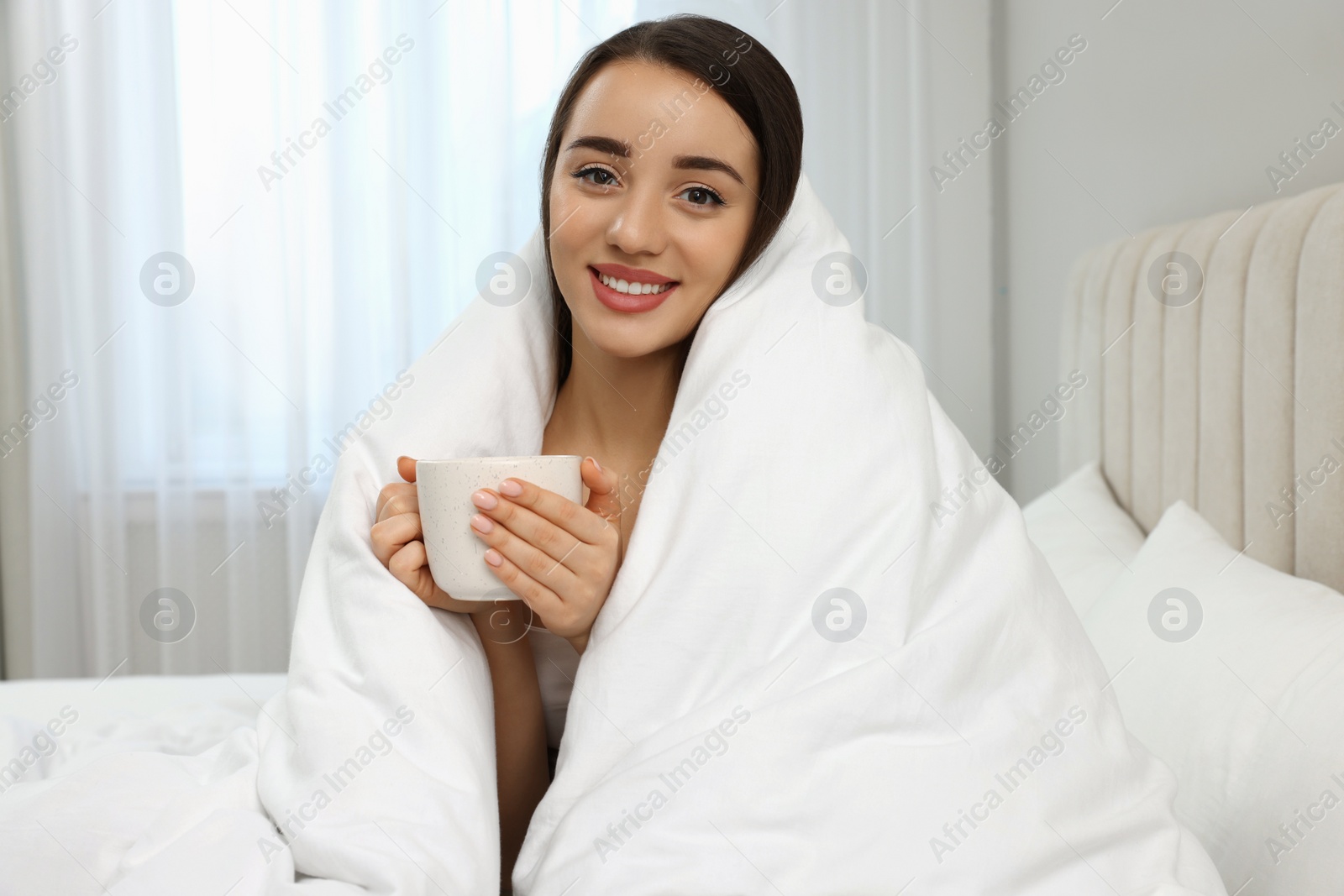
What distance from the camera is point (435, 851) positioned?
72 centimetres

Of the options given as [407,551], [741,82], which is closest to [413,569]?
[407,551]

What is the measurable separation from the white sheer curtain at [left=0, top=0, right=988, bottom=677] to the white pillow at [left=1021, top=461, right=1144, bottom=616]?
1.02 metres

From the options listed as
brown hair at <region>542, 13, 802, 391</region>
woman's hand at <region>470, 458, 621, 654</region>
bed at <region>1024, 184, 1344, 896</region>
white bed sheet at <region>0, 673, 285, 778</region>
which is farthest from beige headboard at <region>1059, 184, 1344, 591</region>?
white bed sheet at <region>0, 673, 285, 778</region>

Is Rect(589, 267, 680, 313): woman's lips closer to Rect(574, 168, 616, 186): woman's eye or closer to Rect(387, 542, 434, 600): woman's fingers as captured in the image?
Rect(574, 168, 616, 186): woman's eye

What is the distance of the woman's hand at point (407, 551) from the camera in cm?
84

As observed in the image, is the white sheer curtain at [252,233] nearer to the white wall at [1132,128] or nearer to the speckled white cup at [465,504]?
the white wall at [1132,128]

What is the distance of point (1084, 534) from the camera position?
157 cm

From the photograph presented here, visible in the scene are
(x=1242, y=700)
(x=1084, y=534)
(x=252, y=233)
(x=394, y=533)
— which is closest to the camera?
(x=394, y=533)

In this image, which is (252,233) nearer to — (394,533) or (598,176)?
(598,176)

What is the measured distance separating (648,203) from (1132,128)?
1349 millimetres

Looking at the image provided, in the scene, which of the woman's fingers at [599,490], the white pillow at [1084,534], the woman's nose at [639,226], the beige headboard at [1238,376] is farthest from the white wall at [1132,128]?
the woman's fingers at [599,490]

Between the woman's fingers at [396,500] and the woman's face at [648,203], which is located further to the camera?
the woman's face at [648,203]

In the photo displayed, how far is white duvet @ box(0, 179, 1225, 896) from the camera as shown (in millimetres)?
718

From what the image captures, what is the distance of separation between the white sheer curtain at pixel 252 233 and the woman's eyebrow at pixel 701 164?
1.79 metres
